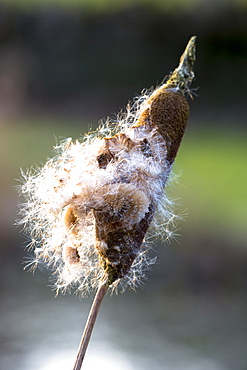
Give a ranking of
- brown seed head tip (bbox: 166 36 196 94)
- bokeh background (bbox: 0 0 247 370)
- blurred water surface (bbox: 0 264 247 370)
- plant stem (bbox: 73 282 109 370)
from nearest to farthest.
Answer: plant stem (bbox: 73 282 109 370) < brown seed head tip (bbox: 166 36 196 94) < blurred water surface (bbox: 0 264 247 370) < bokeh background (bbox: 0 0 247 370)

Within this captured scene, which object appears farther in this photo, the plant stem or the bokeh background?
the bokeh background

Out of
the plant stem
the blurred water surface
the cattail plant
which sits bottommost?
the plant stem

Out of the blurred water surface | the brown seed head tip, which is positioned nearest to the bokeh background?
the blurred water surface

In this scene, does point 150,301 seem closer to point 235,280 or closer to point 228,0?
point 235,280

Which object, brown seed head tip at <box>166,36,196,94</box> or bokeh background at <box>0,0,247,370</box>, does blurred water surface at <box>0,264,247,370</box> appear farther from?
brown seed head tip at <box>166,36,196,94</box>

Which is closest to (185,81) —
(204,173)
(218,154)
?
(204,173)

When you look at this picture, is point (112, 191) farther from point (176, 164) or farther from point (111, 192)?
point (176, 164)

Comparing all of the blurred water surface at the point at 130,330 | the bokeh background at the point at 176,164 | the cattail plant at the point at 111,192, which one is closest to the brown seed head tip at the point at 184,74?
the cattail plant at the point at 111,192
